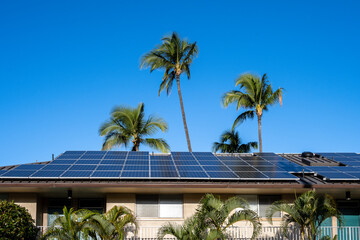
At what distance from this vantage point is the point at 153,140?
34.0 meters

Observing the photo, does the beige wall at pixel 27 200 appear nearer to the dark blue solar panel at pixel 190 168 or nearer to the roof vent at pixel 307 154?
the dark blue solar panel at pixel 190 168

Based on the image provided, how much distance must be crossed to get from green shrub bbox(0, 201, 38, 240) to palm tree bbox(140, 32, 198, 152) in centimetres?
1861

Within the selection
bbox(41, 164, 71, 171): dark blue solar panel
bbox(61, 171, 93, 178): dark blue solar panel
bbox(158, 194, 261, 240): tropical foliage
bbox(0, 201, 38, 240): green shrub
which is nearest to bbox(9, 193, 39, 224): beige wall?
bbox(0, 201, 38, 240): green shrub

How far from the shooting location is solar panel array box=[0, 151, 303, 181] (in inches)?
755

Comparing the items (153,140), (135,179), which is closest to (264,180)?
(135,179)

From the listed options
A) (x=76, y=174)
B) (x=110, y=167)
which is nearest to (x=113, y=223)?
(x=76, y=174)

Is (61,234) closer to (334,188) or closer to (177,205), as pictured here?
(177,205)

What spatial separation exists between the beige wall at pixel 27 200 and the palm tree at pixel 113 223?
9.65 feet

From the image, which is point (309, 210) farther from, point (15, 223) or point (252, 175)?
point (15, 223)

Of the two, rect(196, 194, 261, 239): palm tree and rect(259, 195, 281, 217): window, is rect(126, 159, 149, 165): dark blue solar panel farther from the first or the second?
rect(259, 195, 281, 217): window

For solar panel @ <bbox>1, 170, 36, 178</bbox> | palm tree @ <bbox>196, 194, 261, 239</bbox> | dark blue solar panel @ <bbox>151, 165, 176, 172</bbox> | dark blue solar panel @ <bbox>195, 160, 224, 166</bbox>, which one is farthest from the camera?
dark blue solar panel @ <bbox>195, 160, 224, 166</bbox>

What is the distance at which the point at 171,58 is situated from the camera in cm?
3603

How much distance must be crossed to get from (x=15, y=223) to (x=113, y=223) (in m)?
3.46

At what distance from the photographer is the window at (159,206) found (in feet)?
65.2
